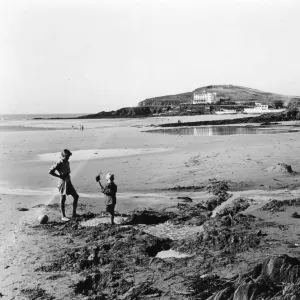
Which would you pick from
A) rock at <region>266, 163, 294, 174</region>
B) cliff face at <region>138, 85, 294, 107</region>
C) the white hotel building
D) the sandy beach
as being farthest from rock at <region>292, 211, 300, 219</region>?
cliff face at <region>138, 85, 294, 107</region>

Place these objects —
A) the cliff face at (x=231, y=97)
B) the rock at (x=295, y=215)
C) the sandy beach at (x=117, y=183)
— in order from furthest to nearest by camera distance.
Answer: the cliff face at (x=231, y=97) → the rock at (x=295, y=215) → the sandy beach at (x=117, y=183)

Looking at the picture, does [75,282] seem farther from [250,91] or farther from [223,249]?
[250,91]

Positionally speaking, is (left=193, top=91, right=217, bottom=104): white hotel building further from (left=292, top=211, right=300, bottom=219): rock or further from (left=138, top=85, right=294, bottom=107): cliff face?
(left=292, top=211, right=300, bottom=219): rock

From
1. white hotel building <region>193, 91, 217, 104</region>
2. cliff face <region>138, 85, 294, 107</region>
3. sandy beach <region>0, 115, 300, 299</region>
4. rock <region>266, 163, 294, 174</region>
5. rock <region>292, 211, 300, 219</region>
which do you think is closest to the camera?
sandy beach <region>0, 115, 300, 299</region>

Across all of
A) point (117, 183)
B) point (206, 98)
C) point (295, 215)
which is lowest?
point (295, 215)

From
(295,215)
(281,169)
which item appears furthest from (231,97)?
(295,215)

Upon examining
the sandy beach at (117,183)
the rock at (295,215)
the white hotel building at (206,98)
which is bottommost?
the rock at (295,215)

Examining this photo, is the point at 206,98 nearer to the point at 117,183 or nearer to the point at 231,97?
the point at 231,97

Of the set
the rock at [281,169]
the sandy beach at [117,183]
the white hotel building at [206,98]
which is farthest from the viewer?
the white hotel building at [206,98]

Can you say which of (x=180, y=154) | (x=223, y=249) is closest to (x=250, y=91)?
(x=180, y=154)

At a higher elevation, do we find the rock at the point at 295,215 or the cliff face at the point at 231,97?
the cliff face at the point at 231,97

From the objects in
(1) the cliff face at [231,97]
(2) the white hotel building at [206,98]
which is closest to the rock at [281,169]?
(2) the white hotel building at [206,98]

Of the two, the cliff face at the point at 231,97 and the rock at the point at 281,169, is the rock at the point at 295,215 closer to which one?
the rock at the point at 281,169

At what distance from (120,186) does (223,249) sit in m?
6.81
